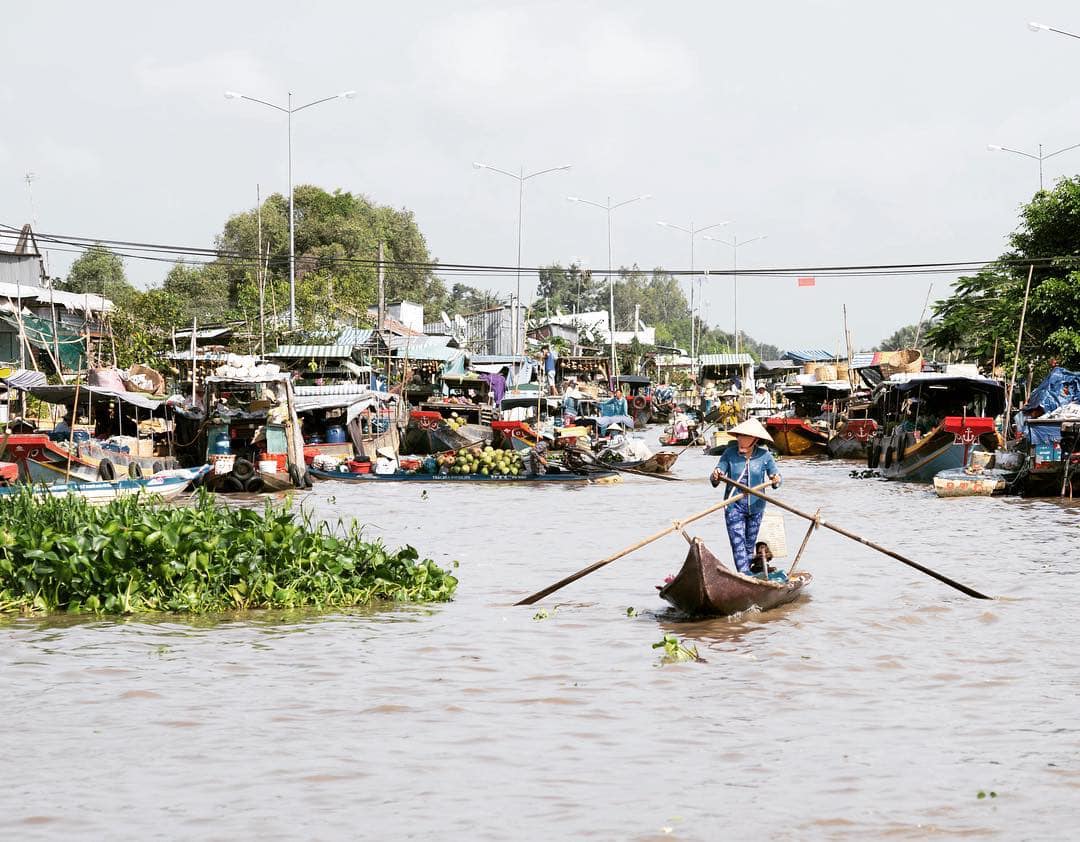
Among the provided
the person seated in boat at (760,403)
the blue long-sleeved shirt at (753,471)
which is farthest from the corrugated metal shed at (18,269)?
the blue long-sleeved shirt at (753,471)

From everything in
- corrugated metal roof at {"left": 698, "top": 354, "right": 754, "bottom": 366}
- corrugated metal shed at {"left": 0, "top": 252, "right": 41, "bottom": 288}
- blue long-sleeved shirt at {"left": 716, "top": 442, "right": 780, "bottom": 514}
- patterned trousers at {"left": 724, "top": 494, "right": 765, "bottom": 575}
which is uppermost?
corrugated metal shed at {"left": 0, "top": 252, "right": 41, "bottom": 288}

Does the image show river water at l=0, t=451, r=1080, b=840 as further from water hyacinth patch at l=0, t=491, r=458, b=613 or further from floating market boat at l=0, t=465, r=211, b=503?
floating market boat at l=0, t=465, r=211, b=503

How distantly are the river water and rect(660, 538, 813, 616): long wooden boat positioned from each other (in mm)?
161

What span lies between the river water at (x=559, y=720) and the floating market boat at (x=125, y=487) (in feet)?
18.8

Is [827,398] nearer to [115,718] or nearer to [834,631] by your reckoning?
[834,631]

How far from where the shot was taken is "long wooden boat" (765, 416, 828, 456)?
126ft

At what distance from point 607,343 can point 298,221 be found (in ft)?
65.8

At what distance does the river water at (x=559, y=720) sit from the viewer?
18.2 feet

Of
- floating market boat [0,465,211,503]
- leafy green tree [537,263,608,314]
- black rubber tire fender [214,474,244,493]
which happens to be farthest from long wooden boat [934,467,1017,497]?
leafy green tree [537,263,608,314]

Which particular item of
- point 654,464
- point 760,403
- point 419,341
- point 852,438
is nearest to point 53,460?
point 654,464

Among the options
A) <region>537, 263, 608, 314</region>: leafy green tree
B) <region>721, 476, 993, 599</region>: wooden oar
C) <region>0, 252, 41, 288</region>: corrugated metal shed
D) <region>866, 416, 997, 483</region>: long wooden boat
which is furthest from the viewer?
<region>537, 263, 608, 314</region>: leafy green tree

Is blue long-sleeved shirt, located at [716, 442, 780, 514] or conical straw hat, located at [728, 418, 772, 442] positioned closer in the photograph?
conical straw hat, located at [728, 418, 772, 442]

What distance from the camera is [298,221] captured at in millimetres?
58688

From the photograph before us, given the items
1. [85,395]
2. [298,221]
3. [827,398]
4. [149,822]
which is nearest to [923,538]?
[149,822]
